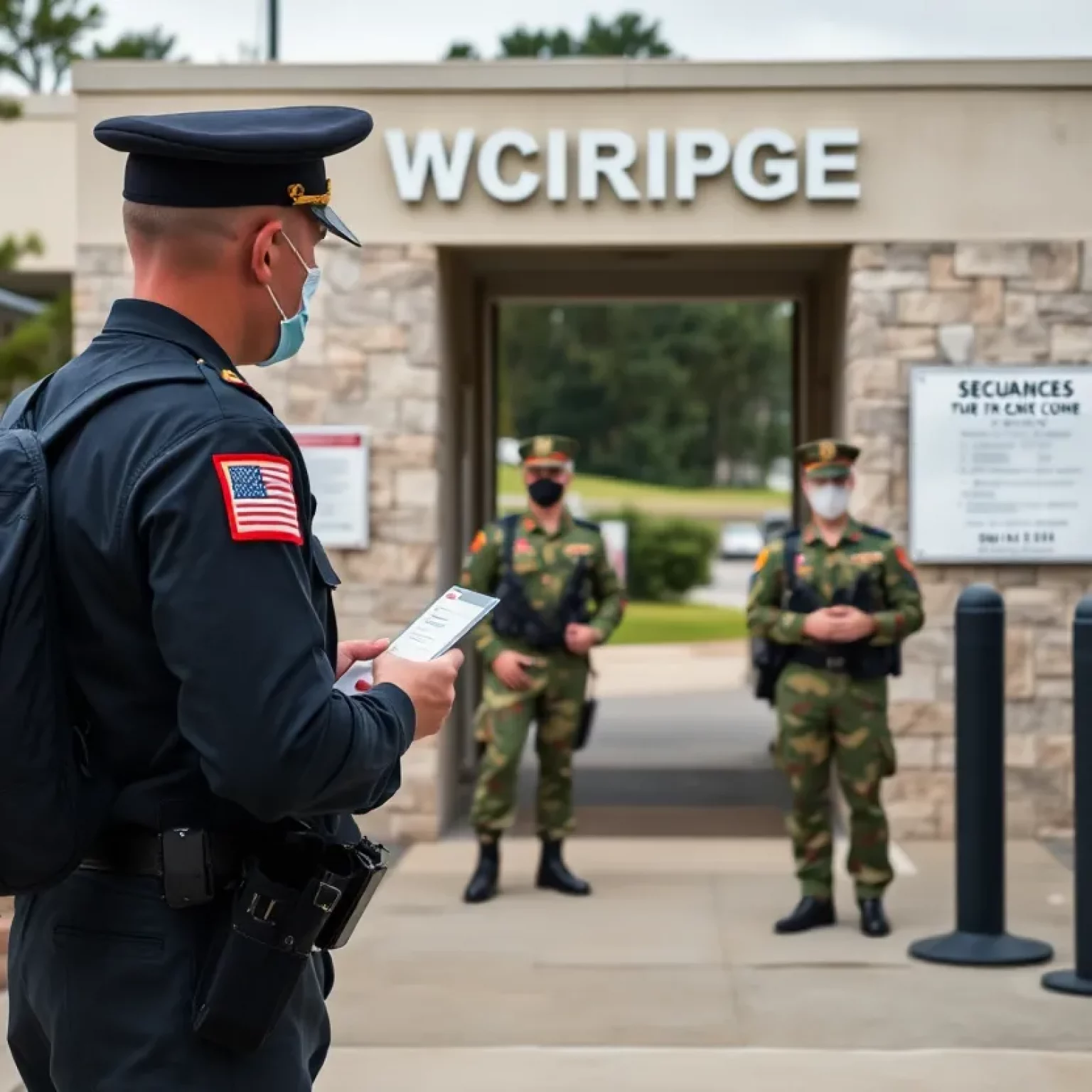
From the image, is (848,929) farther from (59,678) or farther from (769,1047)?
(59,678)

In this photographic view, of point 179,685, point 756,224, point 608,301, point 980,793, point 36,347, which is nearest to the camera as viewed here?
point 179,685

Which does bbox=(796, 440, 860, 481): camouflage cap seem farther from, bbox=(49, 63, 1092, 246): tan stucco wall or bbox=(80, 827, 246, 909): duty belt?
bbox=(80, 827, 246, 909): duty belt

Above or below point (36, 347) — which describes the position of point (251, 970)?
below

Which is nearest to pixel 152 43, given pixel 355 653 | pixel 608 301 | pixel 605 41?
pixel 605 41

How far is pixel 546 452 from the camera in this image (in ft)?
26.1

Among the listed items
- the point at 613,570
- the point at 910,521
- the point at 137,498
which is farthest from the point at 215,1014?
the point at 910,521

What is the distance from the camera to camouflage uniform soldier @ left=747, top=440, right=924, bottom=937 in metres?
6.95

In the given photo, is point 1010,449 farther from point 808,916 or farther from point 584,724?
point 808,916

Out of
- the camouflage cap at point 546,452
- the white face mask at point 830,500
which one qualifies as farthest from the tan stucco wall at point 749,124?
the white face mask at point 830,500

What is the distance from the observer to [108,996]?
2.04m

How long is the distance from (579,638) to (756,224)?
8.49 ft

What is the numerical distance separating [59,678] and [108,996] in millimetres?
363

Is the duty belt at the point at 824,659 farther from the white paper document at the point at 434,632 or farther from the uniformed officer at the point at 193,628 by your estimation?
the uniformed officer at the point at 193,628

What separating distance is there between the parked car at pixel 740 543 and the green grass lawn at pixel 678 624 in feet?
56.3
